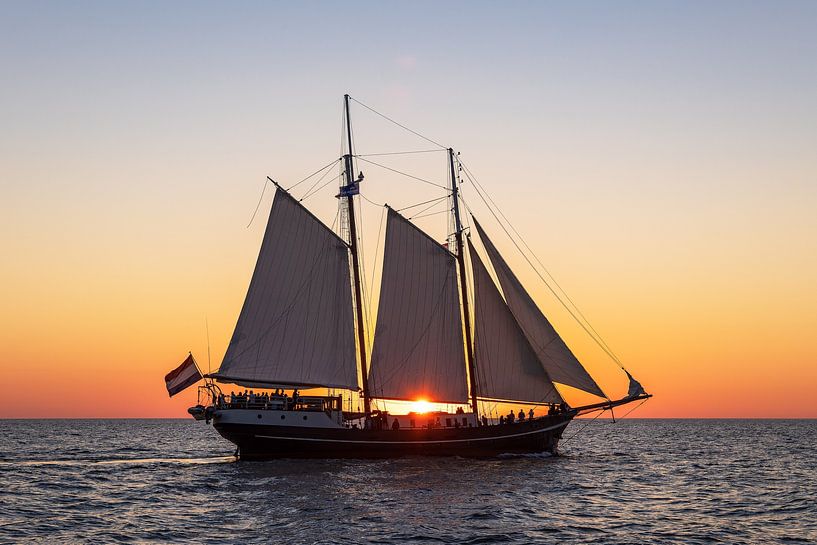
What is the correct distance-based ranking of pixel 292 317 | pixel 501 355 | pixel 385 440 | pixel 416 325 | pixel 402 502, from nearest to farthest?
pixel 402 502 < pixel 292 317 < pixel 385 440 < pixel 501 355 < pixel 416 325

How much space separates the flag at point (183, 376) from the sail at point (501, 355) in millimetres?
21165

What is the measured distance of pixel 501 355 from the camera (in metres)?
63.3

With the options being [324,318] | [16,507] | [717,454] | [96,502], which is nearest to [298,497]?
[96,502]

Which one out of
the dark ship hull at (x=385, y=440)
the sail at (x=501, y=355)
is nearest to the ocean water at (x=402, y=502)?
the dark ship hull at (x=385, y=440)

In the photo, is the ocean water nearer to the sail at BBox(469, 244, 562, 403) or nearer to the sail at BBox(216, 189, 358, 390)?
the sail at BBox(469, 244, 562, 403)

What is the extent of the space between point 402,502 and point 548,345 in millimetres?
24454

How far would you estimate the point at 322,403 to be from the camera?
61.4 meters

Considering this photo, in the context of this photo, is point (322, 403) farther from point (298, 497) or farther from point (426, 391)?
point (298, 497)

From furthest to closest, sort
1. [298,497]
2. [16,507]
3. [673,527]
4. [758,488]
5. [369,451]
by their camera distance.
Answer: [369,451] → [758,488] → [298,497] → [16,507] → [673,527]

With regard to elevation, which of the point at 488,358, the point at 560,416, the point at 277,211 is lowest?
the point at 560,416

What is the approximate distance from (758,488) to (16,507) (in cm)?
4191

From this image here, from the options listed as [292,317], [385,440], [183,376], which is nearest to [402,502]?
[385,440]

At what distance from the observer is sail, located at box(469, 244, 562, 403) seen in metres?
62.8

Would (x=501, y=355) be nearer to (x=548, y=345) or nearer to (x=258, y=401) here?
(x=548, y=345)
